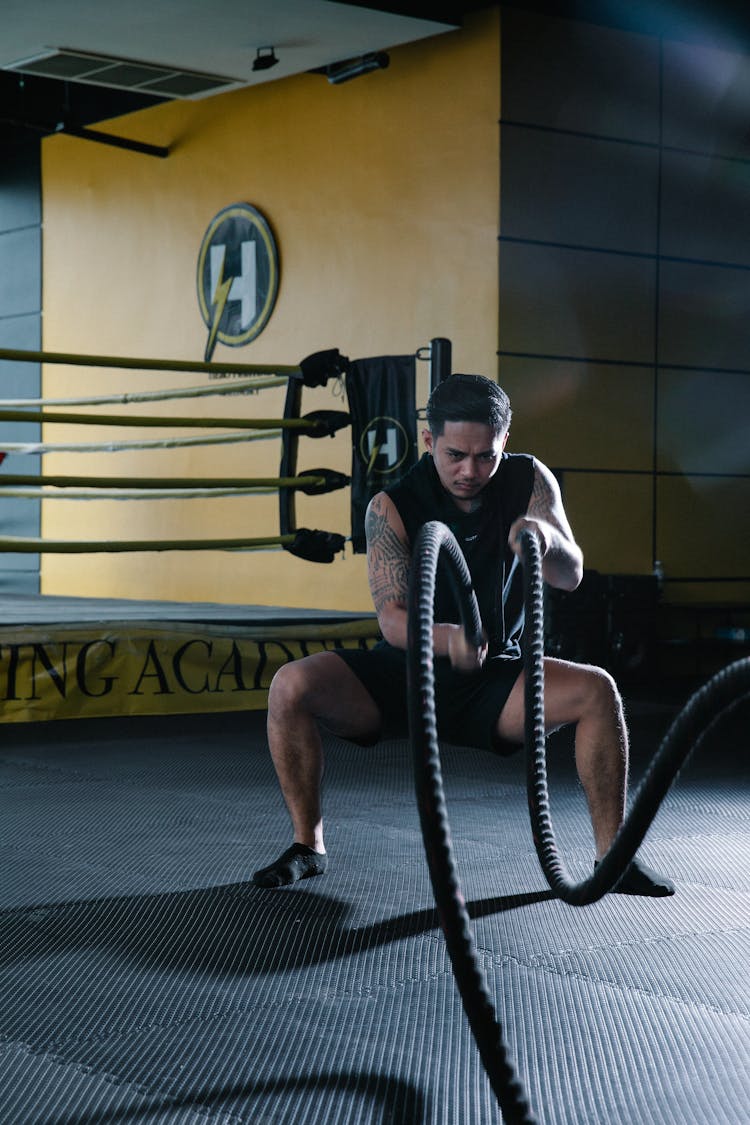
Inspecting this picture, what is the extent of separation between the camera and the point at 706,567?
7031mm

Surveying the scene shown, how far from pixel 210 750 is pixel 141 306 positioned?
466 centimetres

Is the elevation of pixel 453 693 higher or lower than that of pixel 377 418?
lower

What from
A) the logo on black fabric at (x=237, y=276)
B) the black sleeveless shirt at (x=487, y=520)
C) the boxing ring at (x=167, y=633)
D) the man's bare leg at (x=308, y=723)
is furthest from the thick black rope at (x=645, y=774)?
the logo on black fabric at (x=237, y=276)

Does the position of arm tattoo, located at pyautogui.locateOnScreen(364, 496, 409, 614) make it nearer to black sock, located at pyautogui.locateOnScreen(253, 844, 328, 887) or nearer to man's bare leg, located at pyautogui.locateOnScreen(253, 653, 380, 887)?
man's bare leg, located at pyautogui.locateOnScreen(253, 653, 380, 887)

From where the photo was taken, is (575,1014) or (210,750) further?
(210,750)

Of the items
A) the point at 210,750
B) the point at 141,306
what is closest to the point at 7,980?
→ the point at 210,750

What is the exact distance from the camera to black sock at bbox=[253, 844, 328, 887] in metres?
2.70

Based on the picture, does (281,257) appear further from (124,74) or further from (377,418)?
(377,418)

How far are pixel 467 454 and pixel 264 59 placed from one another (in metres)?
4.76

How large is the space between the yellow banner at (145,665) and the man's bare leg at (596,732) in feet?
7.90

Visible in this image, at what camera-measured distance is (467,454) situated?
8.76 ft

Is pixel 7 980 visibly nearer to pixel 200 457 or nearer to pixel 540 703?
pixel 540 703

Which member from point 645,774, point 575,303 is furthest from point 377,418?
point 645,774

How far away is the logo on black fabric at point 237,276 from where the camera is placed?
24.7ft
